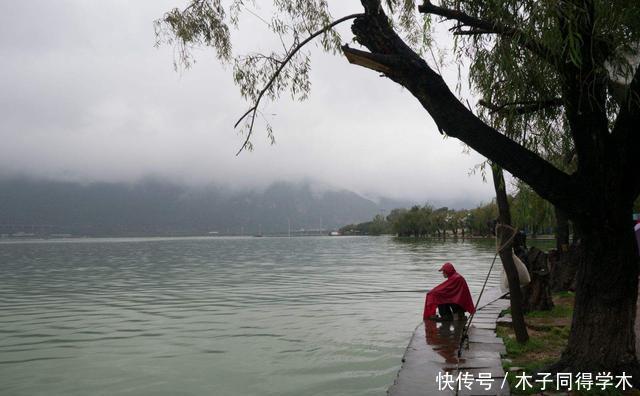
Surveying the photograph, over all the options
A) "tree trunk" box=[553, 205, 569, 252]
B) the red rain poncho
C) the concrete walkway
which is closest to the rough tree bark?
the concrete walkway

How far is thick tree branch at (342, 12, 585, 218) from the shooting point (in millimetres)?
6668

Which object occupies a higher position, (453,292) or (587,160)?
(587,160)

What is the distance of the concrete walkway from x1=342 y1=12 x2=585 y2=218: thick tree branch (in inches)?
109

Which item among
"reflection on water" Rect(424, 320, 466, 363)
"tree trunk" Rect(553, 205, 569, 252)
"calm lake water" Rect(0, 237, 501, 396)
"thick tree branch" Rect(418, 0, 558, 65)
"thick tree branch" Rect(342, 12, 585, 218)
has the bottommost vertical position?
"calm lake water" Rect(0, 237, 501, 396)

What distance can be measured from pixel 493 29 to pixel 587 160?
6.66ft

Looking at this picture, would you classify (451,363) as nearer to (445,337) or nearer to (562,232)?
(445,337)

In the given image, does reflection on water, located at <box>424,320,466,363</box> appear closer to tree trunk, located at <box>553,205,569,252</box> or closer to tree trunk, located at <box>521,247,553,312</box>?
tree trunk, located at <box>521,247,553,312</box>

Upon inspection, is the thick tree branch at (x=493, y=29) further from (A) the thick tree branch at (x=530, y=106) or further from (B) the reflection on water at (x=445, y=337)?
(B) the reflection on water at (x=445, y=337)

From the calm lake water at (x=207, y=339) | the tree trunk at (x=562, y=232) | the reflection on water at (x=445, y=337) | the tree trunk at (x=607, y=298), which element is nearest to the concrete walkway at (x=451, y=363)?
the reflection on water at (x=445, y=337)

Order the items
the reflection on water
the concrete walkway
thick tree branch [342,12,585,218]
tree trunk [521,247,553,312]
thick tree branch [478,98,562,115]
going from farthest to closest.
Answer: tree trunk [521,247,553,312]
the reflection on water
thick tree branch [478,98,562,115]
the concrete walkway
thick tree branch [342,12,585,218]

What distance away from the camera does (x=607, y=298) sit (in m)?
7.05

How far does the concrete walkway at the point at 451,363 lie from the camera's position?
7.62 m

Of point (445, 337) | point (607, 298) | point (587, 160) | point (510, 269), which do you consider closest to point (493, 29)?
point (587, 160)

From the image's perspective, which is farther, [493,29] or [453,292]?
[453,292]
